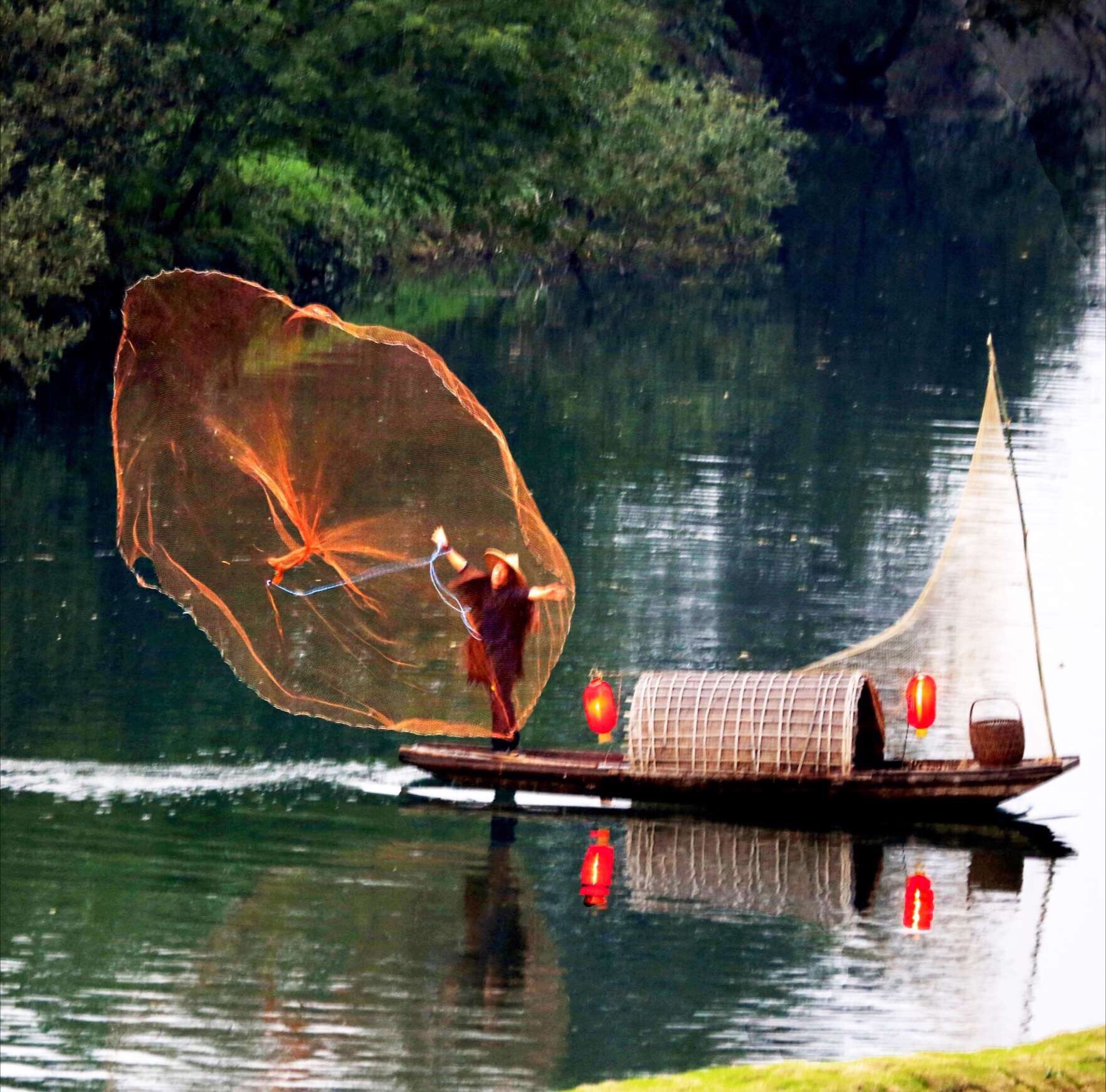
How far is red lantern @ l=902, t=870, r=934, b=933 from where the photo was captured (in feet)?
47.0

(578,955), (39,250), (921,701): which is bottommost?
(578,955)

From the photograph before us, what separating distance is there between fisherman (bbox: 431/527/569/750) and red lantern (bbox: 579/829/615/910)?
1.08 metres

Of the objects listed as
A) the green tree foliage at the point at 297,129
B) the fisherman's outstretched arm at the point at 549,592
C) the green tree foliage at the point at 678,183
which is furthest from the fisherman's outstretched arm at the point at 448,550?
the green tree foliage at the point at 678,183

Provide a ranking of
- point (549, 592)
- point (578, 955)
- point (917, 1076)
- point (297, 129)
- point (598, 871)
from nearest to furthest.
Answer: point (917, 1076) < point (578, 955) < point (598, 871) < point (549, 592) < point (297, 129)

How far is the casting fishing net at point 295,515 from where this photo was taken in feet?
53.1

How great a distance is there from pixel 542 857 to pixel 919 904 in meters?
2.62

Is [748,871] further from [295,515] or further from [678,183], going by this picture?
[678,183]

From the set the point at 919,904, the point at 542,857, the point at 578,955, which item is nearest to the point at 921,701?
the point at 919,904

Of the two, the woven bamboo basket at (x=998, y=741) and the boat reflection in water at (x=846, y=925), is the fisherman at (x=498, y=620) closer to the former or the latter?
the boat reflection in water at (x=846, y=925)

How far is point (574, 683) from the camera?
Answer: 19344 mm

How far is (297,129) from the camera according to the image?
4097cm

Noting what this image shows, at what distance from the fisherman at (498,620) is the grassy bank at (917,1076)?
5.93 meters

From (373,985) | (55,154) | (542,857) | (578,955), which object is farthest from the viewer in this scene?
(55,154)

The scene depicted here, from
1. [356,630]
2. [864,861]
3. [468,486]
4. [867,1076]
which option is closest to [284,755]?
[356,630]
